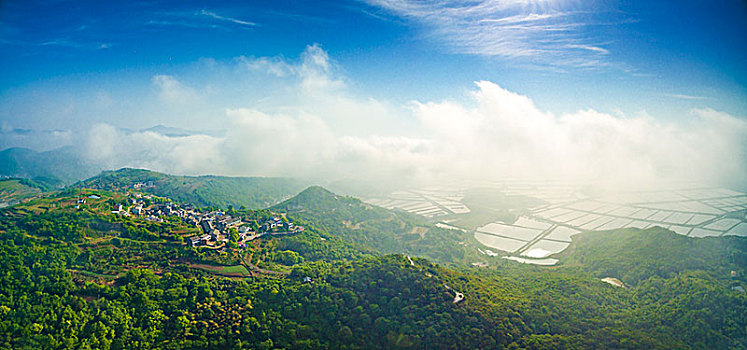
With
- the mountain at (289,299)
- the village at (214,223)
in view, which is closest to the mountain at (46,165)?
the village at (214,223)

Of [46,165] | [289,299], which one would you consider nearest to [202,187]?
[289,299]

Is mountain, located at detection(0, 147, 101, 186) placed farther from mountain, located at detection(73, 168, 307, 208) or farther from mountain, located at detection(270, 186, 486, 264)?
mountain, located at detection(270, 186, 486, 264)

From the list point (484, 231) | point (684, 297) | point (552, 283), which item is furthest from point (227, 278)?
point (484, 231)

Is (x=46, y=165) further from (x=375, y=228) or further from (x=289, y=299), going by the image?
(x=289, y=299)

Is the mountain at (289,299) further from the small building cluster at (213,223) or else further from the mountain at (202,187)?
the mountain at (202,187)

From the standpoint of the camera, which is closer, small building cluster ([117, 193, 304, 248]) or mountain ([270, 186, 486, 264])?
small building cluster ([117, 193, 304, 248])

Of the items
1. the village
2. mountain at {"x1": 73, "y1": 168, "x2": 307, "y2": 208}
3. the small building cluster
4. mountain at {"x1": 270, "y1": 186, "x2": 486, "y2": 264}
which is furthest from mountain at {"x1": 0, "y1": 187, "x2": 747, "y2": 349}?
mountain at {"x1": 73, "y1": 168, "x2": 307, "y2": 208}

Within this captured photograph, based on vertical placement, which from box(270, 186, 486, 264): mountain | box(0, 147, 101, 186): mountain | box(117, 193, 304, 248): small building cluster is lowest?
box(270, 186, 486, 264): mountain
